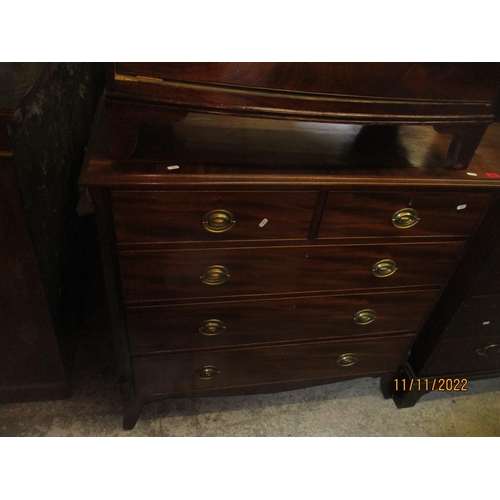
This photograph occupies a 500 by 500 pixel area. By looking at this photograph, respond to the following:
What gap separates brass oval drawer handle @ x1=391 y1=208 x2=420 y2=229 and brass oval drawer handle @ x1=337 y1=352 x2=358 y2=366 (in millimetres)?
566

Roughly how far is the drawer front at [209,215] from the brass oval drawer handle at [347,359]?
24.6 inches

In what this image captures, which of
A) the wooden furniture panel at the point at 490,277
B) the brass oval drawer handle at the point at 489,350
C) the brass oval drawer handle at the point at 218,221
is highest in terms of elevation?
the brass oval drawer handle at the point at 218,221

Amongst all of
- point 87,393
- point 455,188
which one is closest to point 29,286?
point 87,393

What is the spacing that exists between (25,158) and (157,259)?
0.46m

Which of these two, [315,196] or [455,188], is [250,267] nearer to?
[315,196]

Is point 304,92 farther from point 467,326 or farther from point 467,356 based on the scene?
point 467,356

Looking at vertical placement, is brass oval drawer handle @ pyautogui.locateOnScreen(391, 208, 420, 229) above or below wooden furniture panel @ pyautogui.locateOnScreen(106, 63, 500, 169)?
Answer: below

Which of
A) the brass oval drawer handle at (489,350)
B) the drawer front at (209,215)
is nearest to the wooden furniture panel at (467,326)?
the brass oval drawer handle at (489,350)

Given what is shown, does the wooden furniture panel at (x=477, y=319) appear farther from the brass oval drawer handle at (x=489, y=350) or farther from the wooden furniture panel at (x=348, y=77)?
the wooden furniture panel at (x=348, y=77)

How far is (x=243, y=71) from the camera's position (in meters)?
0.83

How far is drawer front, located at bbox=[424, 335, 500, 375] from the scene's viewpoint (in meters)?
1.46

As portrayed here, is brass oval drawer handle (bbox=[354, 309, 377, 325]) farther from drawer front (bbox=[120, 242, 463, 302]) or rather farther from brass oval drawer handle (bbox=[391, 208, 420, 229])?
brass oval drawer handle (bbox=[391, 208, 420, 229])

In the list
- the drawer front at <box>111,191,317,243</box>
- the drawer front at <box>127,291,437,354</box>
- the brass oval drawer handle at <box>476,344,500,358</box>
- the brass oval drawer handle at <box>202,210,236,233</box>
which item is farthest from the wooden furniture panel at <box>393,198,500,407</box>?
the brass oval drawer handle at <box>202,210,236,233</box>
